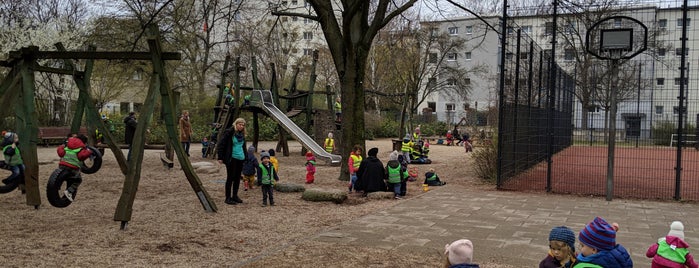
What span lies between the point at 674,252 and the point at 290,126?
1421cm

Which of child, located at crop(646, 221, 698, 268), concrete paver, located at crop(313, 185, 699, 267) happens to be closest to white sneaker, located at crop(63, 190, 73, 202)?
concrete paver, located at crop(313, 185, 699, 267)

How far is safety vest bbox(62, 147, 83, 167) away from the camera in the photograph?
8.41 meters

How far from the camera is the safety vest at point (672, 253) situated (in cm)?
408

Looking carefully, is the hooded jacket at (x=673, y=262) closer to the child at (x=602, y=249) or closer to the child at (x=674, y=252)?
the child at (x=674, y=252)

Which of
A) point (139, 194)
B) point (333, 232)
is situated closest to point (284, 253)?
point (333, 232)

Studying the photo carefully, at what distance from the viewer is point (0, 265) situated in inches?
212

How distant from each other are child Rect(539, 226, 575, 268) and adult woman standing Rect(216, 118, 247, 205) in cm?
649

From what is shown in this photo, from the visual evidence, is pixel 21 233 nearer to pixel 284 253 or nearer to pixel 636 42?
pixel 284 253

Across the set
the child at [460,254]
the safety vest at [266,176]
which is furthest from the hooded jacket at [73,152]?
the child at [460,254]

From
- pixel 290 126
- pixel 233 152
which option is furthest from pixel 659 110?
pixel 290 126

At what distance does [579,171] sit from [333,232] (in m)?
9.67

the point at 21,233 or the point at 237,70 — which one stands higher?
the point at 237,70

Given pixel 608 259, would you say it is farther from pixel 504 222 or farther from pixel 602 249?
pixel 504 222

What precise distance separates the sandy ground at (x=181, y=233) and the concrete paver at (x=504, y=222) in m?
0.43
